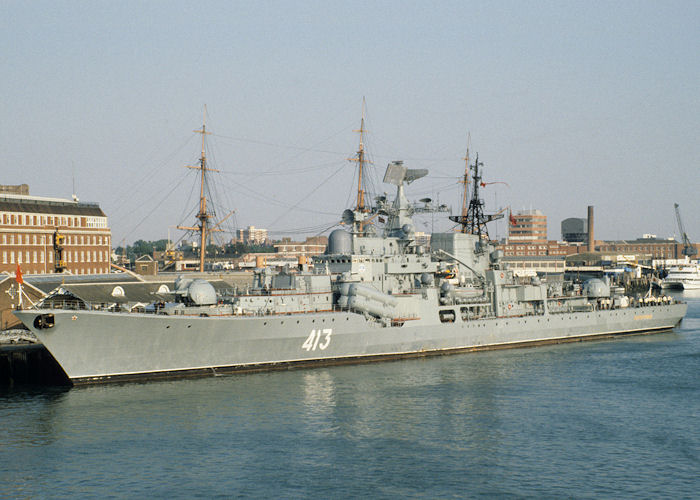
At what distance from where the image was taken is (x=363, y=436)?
67.3 ft

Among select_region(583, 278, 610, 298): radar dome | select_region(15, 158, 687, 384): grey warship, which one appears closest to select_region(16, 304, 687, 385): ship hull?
select_region(15, 158, 687, 384): grey warship

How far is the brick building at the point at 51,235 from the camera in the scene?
166ft

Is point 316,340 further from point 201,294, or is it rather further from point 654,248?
point 654,248

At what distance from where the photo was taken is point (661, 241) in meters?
149

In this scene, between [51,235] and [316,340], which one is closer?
[316,340]

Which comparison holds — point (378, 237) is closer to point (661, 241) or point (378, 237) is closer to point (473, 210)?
point (473, 210)

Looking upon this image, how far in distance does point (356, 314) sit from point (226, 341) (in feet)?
20.2

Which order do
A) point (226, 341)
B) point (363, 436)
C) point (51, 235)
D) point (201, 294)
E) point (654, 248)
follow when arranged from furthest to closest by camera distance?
point (654, 248)
point (51, 235)
point (201, 294)
point (226, 341)
point (363, 436)

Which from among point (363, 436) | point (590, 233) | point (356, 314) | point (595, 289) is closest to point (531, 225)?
point (590, 233)

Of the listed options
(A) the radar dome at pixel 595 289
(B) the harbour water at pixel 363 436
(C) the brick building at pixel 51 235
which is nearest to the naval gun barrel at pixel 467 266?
(A) the radar dome at pixel 595 289

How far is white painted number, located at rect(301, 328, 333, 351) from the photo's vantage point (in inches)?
1155

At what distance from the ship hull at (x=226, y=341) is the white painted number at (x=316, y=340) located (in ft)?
0.15

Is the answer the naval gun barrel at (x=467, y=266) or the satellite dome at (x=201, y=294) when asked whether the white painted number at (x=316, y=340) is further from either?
the naval gun barrel at (x=467, y=266)

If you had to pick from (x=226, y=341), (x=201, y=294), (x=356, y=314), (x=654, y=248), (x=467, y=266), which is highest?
(x=654, y=248)
